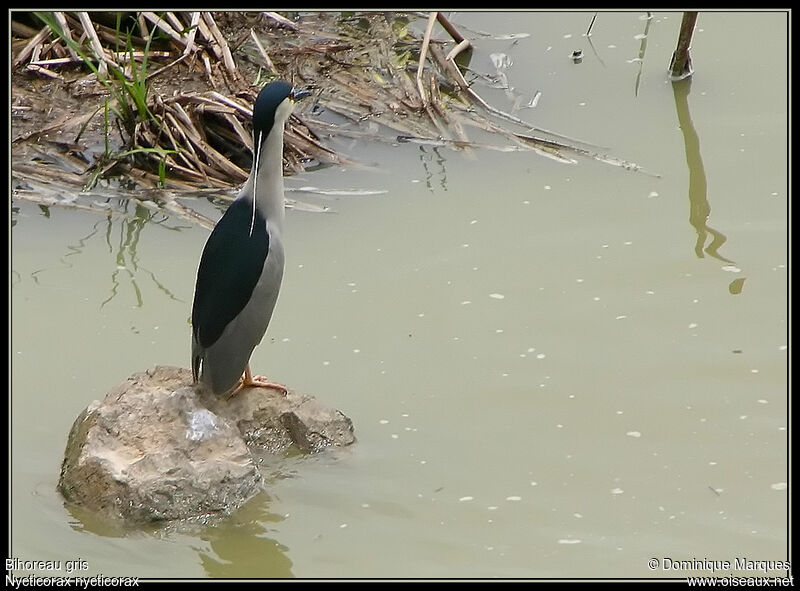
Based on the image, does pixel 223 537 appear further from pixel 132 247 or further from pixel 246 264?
pixel 132 247

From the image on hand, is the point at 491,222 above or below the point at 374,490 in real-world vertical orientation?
above

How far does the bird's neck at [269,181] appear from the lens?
3.71m

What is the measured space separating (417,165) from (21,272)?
2069mm

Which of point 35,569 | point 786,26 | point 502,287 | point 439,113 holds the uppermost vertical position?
point 786,26

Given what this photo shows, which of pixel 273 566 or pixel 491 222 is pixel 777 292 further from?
pixel 273 566

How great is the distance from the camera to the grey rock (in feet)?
11.3

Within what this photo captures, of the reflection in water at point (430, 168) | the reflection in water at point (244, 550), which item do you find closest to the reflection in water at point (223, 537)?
the reflection in water at point (244, 550)

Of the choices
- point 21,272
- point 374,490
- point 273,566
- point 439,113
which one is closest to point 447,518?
point 374,490

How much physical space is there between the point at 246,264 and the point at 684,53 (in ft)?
12.1

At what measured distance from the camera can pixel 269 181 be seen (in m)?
3.74

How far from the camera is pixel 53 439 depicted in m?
4.01

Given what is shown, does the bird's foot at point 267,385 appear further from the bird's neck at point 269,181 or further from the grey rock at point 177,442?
the bird's neck at point 269,181

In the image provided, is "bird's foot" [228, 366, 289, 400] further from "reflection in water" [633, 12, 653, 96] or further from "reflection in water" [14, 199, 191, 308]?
"reflection in water" [633, 12, 653, 96]

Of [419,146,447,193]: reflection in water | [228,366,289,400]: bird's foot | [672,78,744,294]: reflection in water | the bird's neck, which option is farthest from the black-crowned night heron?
[672,78,744,294]: reflection in water
